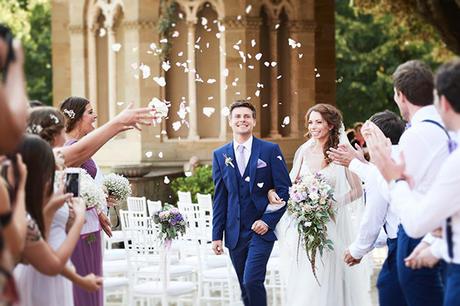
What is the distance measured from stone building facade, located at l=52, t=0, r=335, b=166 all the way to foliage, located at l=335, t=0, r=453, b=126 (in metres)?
20.0

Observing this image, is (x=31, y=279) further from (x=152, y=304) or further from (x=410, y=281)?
(x=152, y=304)

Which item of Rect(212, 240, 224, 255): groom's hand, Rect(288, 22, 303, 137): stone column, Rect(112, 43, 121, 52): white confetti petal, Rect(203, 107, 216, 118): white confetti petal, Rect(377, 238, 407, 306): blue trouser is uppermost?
Rect(112, 43, 121, 52): white confetti petal

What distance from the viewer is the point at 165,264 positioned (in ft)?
36.8

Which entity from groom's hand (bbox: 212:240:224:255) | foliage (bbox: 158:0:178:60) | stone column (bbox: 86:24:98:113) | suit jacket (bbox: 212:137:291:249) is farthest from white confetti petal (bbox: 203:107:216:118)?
groom's hand (bbox: 212:240:224:255)

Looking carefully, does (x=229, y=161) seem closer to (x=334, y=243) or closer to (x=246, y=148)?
(x=246, y=148)

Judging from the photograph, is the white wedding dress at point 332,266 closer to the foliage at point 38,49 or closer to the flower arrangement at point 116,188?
the flower arrangement at point 116,188

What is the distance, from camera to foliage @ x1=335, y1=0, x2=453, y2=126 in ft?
141

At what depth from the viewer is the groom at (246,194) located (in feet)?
35.6

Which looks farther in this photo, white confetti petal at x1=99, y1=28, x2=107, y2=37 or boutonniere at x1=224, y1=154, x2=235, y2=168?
white confetti petal at x1=99, y1=28, x2=107, y2=37

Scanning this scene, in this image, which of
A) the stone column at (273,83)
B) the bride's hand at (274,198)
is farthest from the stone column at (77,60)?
the bride's hand at (274,198)

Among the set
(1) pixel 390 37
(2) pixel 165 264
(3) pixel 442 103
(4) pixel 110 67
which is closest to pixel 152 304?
(2) pixel 165 264

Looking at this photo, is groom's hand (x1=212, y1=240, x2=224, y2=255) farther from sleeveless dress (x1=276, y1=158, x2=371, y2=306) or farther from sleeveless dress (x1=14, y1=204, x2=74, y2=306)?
sleeveless dress (x1=14, y1=204, x2=74, y2=306)

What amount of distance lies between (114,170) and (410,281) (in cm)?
1341

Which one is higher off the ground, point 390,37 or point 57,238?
point 390,37
